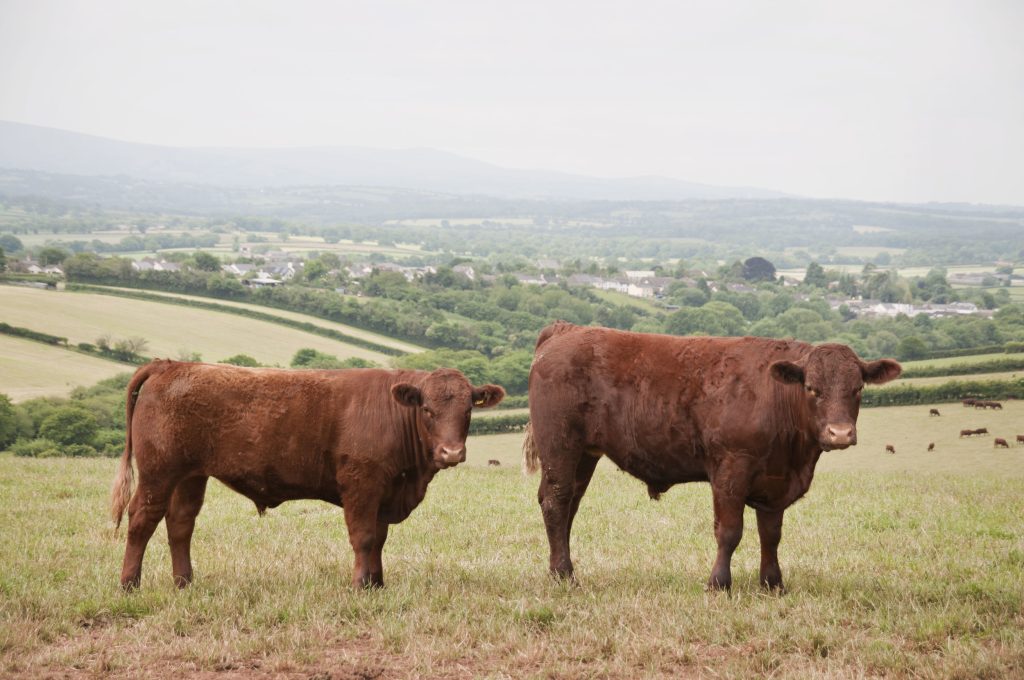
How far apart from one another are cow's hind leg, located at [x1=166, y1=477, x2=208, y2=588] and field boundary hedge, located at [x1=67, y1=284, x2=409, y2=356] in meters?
71.9

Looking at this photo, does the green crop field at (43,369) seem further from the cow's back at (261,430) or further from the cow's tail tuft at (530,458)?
the cow's tail tuft at (530,458)

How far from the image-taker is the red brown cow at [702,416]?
8.88 m

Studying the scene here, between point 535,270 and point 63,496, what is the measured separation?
534 ft

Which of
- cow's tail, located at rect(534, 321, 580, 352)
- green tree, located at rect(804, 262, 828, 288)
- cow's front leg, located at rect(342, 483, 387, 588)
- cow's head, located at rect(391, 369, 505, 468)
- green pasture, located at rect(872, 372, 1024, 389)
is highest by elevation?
cow's tail, located at rect(534, 321, 580, 352)

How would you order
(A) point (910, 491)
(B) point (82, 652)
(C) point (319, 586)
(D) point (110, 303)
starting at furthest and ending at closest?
(D) point (110, 303)
(A) point (910, 491)
(C) point (319, 586)
(B) point (82, 652)

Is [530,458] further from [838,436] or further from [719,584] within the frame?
[838,436]

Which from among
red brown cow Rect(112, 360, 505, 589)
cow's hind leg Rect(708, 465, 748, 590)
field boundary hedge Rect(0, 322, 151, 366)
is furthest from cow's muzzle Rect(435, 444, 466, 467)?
field boundary hedge Rect(0, 322, 151, 366)

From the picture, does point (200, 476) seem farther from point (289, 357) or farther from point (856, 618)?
point (289, 357)

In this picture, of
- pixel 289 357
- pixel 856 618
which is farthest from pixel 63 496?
pixel 289 357

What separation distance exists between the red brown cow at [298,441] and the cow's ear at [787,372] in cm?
256

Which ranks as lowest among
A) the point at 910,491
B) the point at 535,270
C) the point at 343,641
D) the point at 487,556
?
the point at 535,270

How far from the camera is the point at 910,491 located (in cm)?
1702

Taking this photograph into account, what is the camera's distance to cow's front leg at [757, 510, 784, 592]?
923 cm

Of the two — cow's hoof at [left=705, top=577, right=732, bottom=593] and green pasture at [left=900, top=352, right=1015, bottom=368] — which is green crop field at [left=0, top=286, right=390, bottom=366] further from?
cow's hoof at [left=705, top=577, right=732, bottom=593]
